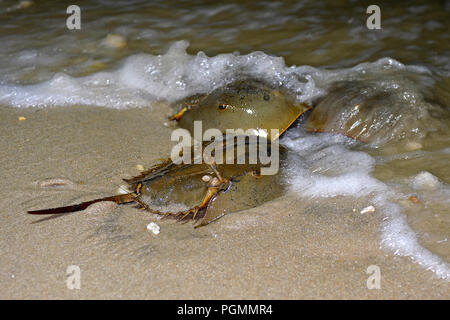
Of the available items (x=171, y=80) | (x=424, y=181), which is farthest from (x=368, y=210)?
(x=171, y=80)

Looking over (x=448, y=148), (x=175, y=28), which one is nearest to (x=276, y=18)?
(x=175, y=28)

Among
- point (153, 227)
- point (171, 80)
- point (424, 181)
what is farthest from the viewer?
point (171, 80)

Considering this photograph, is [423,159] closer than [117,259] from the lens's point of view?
No

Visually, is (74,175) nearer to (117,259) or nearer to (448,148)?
(117,259)

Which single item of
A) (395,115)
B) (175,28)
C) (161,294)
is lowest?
(161,294)

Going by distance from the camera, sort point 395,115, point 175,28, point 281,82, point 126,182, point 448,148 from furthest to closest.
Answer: point 175,28 < point 281,82 < point 395,115 < point 448,148 < point 126,182

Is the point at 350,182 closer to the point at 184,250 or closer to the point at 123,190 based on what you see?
the point at 184,250
